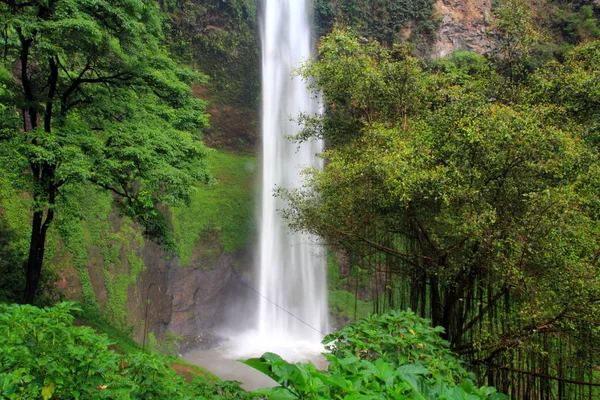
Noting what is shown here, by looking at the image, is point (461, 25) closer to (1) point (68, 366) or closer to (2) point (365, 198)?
(2) point (365, 198)

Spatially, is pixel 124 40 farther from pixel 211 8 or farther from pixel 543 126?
pixel 211 8

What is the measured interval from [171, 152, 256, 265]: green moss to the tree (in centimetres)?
823

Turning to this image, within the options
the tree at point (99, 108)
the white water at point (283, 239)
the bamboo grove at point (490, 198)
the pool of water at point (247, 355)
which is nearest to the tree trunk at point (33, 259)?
the tree at point (99, 108)

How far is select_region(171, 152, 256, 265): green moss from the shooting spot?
50.3 ft

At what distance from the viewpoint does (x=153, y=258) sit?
13000 millimetres

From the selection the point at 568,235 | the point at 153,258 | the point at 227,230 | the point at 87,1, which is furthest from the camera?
the point at 227,230

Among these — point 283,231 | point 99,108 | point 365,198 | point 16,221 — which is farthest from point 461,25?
point 16,221

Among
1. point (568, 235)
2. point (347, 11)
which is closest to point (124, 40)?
point (568, 235)

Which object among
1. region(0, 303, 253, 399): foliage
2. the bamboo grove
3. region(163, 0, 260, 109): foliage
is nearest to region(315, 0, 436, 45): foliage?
region(163, 0, 260, 109): foliage

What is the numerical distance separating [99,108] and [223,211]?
1027 cm

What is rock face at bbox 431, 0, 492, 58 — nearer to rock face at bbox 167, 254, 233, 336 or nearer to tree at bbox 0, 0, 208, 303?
rock face at bbox 167, 254, 233, 336

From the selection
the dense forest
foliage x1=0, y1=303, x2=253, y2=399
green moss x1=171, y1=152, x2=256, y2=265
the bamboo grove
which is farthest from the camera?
green moss x1=171, y1=152, x2=256, y2=265

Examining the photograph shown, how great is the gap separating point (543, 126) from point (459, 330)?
318 cm

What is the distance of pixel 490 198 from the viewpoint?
5.58m
